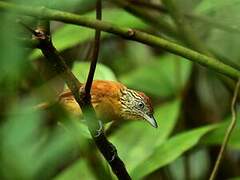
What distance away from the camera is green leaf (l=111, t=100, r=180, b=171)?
237 centimetres

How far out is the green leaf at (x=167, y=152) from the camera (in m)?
2.17

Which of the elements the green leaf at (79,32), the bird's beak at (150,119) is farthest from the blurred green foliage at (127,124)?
the bird's beak at (150,119)

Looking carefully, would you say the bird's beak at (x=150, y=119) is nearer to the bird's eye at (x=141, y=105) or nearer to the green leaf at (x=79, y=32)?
the bird's eye at (x=141, y=105)

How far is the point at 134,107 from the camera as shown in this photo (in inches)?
92.9

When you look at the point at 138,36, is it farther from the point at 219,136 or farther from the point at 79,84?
the point at 219,136

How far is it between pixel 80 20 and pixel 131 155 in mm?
1177

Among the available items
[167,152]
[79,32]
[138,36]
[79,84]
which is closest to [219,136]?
[167,152]

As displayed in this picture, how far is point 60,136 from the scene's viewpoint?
89 centimetres

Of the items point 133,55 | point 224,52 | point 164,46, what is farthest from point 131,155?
point 133,55

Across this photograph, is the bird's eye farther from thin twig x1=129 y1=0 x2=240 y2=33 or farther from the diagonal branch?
the diagonal branch

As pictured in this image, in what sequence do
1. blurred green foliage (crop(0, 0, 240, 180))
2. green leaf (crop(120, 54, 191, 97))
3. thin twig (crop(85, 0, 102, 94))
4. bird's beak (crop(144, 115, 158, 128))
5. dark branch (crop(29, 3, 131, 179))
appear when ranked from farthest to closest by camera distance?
1. green leaf (crop(120, 54, 191, 97))
2. bird's beak (crop(144, 115, 158, 128))
3. thin twig (crop(85, 0, 102, 94))
4. dark branch (crop(29, 3, 131, 179))
5. blurred green foliage (crop(0, 0, 240, 180))

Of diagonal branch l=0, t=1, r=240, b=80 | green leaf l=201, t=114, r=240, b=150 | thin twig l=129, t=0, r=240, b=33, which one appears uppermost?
diagonal branch l=0, t=1, r=240, b=80

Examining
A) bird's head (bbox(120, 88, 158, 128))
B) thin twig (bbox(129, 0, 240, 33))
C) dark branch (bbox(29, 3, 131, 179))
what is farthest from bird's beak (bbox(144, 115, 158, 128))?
dark branch (bbox(29, 3, 131, 179))

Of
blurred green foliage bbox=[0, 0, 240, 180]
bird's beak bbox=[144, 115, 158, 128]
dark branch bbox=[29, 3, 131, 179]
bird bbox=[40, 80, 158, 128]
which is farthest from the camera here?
bird's beak bbox=[144, 115, 158, 128]
